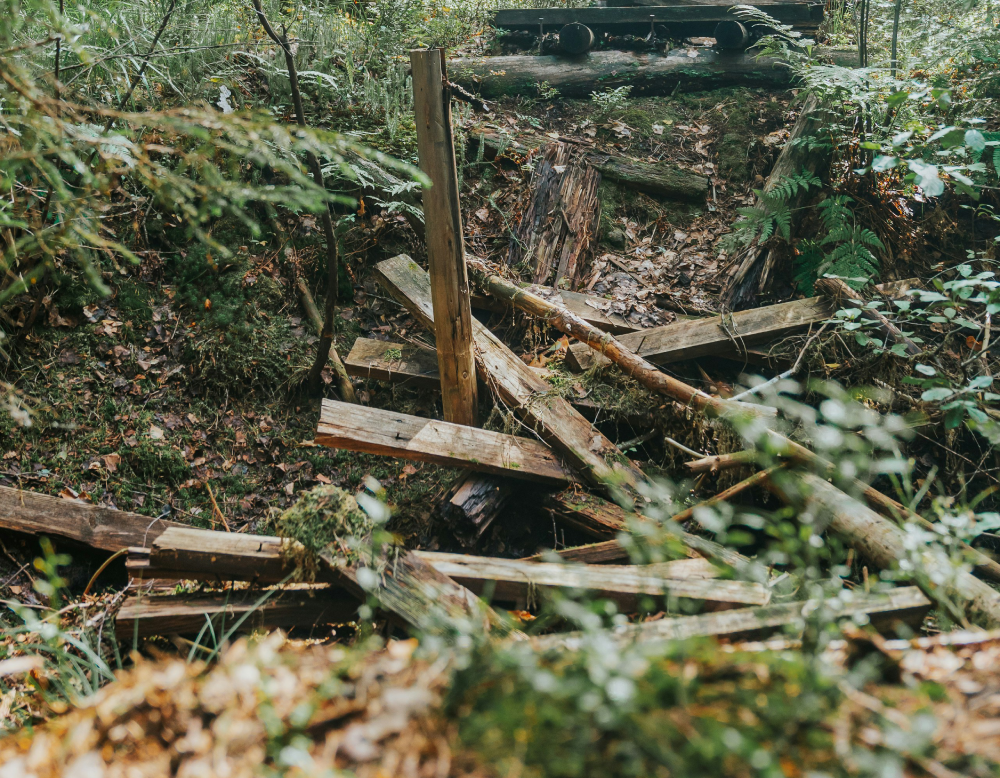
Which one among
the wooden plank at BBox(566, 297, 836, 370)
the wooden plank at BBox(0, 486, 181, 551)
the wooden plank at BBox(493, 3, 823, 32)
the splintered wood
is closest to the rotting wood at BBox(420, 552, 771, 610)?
the wooden plank at BBox(566, 297, 836, 370)

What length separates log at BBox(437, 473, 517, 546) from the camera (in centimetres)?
358

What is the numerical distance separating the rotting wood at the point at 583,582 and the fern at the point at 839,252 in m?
2.63

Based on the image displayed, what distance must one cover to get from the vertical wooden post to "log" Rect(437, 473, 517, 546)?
1.71ft

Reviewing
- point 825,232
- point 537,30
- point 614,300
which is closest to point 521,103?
point 537,30

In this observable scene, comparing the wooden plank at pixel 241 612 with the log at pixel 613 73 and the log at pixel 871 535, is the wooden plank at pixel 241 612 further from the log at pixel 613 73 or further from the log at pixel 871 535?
the log at pixel 613 73

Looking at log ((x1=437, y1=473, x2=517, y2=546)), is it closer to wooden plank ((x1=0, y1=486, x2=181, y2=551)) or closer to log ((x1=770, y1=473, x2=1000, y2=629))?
log ((x1=770, y1=473, x2=1000, y2=629))

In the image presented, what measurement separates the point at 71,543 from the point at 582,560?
314cm

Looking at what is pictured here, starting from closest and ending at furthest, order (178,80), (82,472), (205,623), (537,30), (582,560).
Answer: (205,623) < (582,560) < (82,472) < (178,80) < (537,30)

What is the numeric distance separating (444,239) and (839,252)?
2.97 m

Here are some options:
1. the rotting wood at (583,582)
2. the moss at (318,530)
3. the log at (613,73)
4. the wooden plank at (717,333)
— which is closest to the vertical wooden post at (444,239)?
the wooden plank at (717,333)

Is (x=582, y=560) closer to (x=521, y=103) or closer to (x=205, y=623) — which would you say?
(x=205, y=623)

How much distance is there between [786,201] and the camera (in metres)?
4.85

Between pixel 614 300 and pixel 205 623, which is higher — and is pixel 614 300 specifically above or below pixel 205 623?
above

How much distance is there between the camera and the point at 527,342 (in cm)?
463
